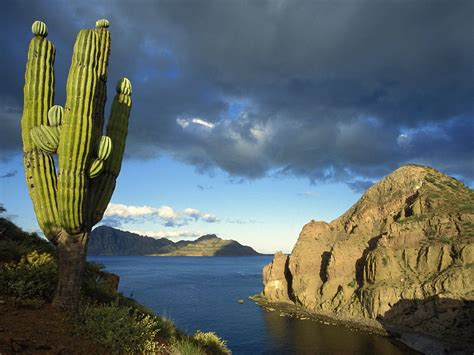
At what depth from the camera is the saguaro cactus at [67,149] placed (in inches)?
433

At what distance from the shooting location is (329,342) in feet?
Answer: 154

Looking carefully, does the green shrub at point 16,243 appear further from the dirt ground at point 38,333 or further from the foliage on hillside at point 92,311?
the dirt ground at point 38,333

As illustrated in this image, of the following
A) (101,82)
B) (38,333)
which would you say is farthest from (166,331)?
(101,82)

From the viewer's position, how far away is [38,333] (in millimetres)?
8914

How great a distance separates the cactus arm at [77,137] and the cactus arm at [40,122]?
0.63 m

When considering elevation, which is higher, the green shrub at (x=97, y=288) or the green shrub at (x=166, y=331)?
the green shrub at (x=97, y=288)

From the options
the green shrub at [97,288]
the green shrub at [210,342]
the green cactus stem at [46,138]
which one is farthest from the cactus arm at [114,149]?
the green shrub at [210,342]

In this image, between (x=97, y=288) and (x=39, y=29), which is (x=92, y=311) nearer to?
(x=97, y=288)

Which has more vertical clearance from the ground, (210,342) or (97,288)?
(97,288)

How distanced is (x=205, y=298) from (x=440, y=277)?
2129 inches

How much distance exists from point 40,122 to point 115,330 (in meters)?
7.52

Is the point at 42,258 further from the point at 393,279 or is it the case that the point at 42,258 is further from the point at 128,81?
the point at 393,279

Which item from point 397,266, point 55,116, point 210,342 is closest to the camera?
point 55,116

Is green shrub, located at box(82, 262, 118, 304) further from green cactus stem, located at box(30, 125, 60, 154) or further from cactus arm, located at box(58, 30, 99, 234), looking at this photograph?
green cactus stem, located at box(30, 125, 60, 154)
